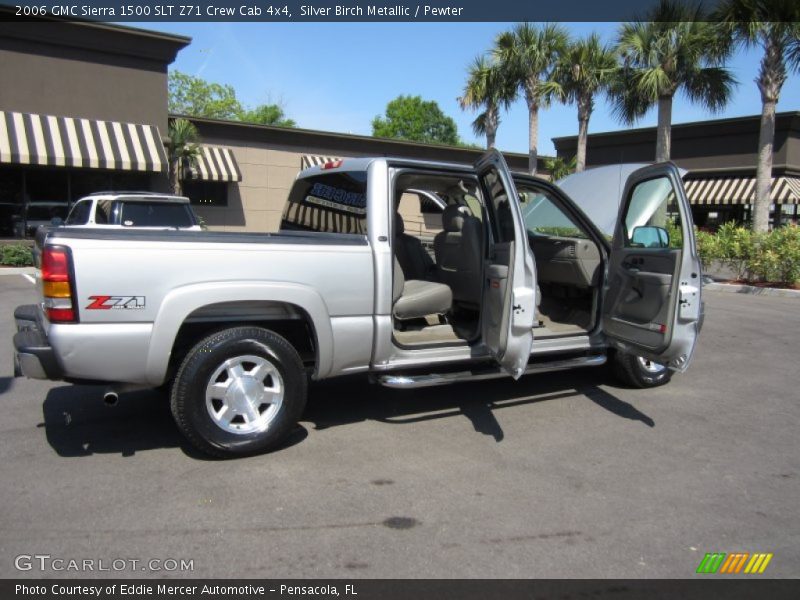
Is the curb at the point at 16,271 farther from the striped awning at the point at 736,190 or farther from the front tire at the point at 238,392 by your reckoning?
the striped awning at the point at 736,190

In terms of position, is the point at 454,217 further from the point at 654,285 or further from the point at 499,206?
the point at 654,285

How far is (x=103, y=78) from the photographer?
1856 centimetres

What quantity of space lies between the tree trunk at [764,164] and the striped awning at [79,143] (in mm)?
16721

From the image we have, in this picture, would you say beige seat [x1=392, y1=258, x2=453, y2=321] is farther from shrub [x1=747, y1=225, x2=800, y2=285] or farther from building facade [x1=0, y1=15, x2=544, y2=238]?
building facade [x1=0, y1=15, x2=544, y2=238]

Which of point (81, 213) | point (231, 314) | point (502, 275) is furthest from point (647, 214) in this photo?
point (81, 213)

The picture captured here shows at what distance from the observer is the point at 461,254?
554cm

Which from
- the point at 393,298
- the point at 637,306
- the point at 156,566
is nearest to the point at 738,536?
the point at 637,306

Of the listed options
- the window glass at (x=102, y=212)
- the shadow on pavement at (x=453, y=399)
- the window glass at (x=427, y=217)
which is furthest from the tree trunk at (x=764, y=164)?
the window glass at (x=102, y=212)

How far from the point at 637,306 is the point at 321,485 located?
→ 3.02 m

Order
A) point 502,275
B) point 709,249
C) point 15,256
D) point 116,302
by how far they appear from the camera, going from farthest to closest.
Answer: point 15,256 → point 709,249 → point 502,275 → point 116,302

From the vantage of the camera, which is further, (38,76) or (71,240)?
(38,76)

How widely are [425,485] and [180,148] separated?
18809 mm

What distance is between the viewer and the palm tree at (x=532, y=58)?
22484mm
